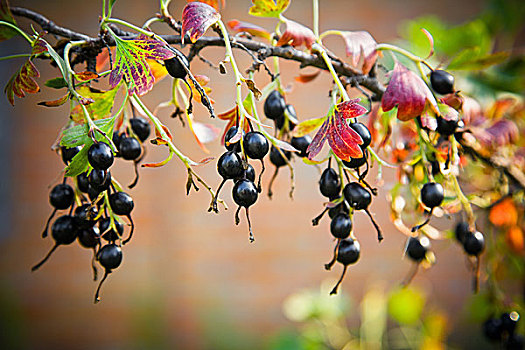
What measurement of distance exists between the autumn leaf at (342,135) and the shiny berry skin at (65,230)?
0.21 m

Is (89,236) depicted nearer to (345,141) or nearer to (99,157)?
(99,157)

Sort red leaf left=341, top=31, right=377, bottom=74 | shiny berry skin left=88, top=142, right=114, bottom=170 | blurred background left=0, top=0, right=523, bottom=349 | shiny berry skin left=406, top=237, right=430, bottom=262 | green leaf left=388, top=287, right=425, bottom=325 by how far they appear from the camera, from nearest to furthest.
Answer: shiny berry skin left=88, top=142, right=114, bottom=170, red leaf left=341, top=31, right=377, bottom=74, shiny berry skin left=406, top=237, right=430, bottom=262, green leaf left=388, top=287, right=425, bottom=325, blurred background left=0, top=0, right=523, bottom=349

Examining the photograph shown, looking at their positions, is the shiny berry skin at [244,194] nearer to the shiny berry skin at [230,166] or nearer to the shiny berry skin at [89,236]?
the shiny berry skin at [230,166]

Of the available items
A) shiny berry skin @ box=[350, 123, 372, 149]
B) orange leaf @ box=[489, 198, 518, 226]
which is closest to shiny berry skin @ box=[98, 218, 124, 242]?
shiny berry skin @ box=[350, 123, 372, 149]

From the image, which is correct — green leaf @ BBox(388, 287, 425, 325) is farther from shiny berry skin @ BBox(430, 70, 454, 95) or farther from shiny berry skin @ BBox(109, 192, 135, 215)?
shiny berry skin @ BBox(109, 192, 135, 215)

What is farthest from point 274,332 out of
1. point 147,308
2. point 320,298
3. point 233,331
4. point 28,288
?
point 28,288

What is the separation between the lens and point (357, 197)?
341 mm

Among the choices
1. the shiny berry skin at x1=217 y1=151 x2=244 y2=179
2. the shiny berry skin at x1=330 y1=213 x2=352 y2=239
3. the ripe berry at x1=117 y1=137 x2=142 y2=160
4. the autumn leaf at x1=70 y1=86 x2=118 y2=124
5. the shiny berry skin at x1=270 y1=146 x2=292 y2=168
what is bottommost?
the shiny berry skin at x1=330 y1=213 x2=352 y2=239

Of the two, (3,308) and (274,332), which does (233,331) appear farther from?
(3,308)

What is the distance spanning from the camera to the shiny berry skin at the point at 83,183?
36 centimetres

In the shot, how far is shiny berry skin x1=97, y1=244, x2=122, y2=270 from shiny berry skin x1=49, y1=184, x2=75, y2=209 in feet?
0.22

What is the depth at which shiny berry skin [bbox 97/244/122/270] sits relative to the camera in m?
0.33

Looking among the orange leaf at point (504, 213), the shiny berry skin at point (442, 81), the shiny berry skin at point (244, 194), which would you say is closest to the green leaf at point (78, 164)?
the shiny berry skin at point (244, 194)

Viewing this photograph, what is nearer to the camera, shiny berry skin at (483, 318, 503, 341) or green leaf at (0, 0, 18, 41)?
green leaf at (0, 0, 18, 41)
